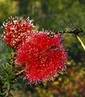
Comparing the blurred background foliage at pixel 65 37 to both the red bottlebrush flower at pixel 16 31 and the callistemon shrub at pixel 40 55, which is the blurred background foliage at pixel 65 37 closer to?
the red bottlebrush flower at pixel 16 31

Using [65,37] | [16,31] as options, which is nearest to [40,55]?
[16,31]

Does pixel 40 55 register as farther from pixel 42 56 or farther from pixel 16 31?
pixel 16 31

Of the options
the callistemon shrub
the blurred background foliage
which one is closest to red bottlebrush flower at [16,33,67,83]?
the callistemon shrub

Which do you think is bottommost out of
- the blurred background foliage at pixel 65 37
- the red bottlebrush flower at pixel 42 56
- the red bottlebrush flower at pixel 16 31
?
the red bottlebrush flower at pixel 42 56

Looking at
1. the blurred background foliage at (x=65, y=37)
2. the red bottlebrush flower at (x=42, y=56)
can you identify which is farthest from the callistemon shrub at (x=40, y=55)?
the blurred background foliage at (x=65, y=37)

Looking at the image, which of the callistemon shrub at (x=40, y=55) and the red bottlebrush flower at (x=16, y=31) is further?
the red bottlebrush flower at (x=16, y=31)

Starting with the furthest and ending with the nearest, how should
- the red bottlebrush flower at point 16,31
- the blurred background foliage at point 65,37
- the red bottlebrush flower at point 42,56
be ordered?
the blurred background foliage at point 65,37
the red bottlebrush flower at point 16,31
the red bottlebrush flower at point 42,56

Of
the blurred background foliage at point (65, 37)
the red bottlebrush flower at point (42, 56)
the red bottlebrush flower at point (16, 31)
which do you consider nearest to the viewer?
the red bottlebrush flower at point (42, 56)

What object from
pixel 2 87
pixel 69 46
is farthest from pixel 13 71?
pixel 69 46
